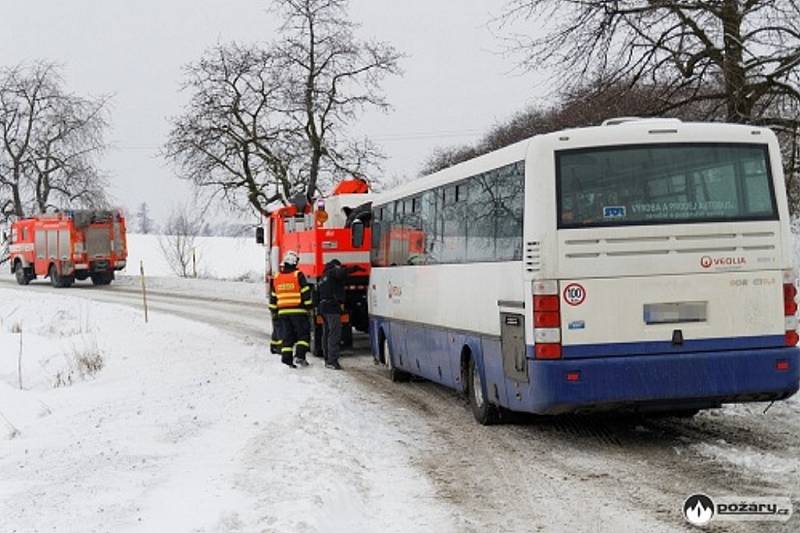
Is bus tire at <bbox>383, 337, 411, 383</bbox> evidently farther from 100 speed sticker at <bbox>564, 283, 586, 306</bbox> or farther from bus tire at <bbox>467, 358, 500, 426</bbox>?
100 speed sticker at <bbox>564, 283, 586, 306</bbox>

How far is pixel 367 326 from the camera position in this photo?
18312 mm

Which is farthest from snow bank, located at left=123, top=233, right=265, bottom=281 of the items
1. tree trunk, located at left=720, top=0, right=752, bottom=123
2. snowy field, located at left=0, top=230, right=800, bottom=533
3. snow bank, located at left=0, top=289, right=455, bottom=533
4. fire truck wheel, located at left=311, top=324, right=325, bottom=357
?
snowy field, located at left=0, top=230, right=800, bottom=533

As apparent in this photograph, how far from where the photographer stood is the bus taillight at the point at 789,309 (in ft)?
29.4

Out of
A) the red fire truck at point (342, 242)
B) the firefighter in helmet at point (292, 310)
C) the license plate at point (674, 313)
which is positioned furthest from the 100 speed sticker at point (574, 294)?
A: the red fire truck at point (342, 242)

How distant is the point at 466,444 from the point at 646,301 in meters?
2.26

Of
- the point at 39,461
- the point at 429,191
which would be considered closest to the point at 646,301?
the point at 429,191

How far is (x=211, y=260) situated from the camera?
70.0 m

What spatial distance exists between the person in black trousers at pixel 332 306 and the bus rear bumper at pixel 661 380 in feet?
23.6

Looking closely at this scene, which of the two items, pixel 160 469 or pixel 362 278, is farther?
pixel 362 278

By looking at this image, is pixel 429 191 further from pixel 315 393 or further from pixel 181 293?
pixel 181 293

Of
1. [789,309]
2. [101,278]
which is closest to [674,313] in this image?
[789,309]

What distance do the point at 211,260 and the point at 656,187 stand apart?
207 ft

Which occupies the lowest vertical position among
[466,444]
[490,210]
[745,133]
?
[466,444]

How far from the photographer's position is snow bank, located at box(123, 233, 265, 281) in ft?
174
